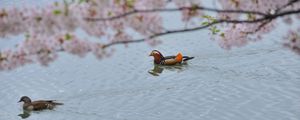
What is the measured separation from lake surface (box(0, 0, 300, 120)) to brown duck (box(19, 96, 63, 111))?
16 cm

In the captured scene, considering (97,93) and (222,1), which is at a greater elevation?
(222,1)

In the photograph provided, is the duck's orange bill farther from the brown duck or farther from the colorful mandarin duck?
the brown duck

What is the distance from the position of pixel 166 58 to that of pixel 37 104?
4.51 metres

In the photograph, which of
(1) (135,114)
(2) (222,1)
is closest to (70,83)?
(1) (135,114)

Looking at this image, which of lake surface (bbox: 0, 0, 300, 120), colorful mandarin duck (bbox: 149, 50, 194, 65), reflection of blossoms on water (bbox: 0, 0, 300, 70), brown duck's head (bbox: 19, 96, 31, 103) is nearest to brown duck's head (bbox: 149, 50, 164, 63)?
colorful mandarin duck (bbox: 149, 50, 194, 65)

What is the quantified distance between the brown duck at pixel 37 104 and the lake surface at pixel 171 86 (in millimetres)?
163

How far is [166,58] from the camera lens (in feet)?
53.6

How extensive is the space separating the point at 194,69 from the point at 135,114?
12.2ft

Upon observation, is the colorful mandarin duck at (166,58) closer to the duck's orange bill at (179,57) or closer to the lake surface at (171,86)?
the duck's orange bill at (179,57)

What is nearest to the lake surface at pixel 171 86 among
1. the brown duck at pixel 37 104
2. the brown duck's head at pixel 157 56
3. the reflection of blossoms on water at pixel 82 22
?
the brown duck at pixel 37 104

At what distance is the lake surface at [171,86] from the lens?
12195 millimetres

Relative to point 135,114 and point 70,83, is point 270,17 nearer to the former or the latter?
point 135,114

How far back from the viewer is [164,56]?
17.3 metres

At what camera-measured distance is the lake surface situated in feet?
40.0
